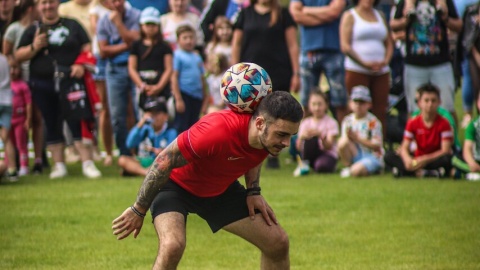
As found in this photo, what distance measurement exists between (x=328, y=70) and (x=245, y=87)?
776 centimetres

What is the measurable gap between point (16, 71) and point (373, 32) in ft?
14.9

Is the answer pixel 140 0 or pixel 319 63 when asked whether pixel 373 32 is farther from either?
pixel 140 0

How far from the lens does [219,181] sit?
6.60m

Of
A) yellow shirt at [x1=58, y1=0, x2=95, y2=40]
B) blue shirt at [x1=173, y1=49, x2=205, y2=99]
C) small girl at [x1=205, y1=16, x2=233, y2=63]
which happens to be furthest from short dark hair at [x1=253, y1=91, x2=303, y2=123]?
yellow shirt at [x1=58, y1=0, x2=95, y2=40]

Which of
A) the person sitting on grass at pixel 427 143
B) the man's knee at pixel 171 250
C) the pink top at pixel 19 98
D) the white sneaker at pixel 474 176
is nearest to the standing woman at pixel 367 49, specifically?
the person sitting on grass at pixel 427 143

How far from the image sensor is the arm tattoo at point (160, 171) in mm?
6289

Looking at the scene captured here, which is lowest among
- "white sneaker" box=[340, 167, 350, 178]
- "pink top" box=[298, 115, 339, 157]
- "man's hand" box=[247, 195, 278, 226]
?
"white sneaker" box=[340, 167, 350, 178]

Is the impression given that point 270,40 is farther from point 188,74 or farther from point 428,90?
point 428,90

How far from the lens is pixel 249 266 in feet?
26.9

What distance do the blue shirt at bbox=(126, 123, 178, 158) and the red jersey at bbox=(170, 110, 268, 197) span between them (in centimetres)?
648

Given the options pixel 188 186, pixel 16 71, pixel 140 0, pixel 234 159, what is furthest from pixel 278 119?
pixel 140 0

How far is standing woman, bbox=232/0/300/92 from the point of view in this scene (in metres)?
13.2

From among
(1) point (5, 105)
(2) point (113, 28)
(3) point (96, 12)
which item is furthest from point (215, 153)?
(3) point (96, 12)

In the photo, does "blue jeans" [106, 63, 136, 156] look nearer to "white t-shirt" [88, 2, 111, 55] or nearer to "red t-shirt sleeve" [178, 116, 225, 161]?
"white t-shirt" [88, 2, 111, 55]
